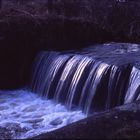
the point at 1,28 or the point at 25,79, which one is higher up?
the point at 1,28

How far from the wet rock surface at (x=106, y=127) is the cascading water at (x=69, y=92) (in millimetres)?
2666

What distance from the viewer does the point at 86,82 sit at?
7965mm

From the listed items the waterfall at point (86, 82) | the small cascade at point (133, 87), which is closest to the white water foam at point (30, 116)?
the waterfall at point (86, 82)

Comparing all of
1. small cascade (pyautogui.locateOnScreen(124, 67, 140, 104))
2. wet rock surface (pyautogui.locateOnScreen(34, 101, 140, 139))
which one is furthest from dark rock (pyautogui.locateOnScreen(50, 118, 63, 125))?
wet rock surface (pyautogui.locateOnScreen(34, 101, 140, 139))

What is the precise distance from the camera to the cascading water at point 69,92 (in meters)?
7.02

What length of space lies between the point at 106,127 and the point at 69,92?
494cm

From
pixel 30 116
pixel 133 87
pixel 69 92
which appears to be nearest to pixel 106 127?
pixel 133 87

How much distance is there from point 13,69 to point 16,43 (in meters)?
0.87

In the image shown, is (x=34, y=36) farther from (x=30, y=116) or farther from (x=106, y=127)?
(x=106, y=127)

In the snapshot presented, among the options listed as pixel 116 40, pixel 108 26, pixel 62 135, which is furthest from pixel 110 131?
pixel 108 26

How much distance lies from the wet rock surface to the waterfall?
268cm

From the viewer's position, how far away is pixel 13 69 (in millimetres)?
10812

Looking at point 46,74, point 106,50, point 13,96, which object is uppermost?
point 106,50

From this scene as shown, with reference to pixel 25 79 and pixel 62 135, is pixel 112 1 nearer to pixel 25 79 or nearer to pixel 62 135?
pixel 25 79
